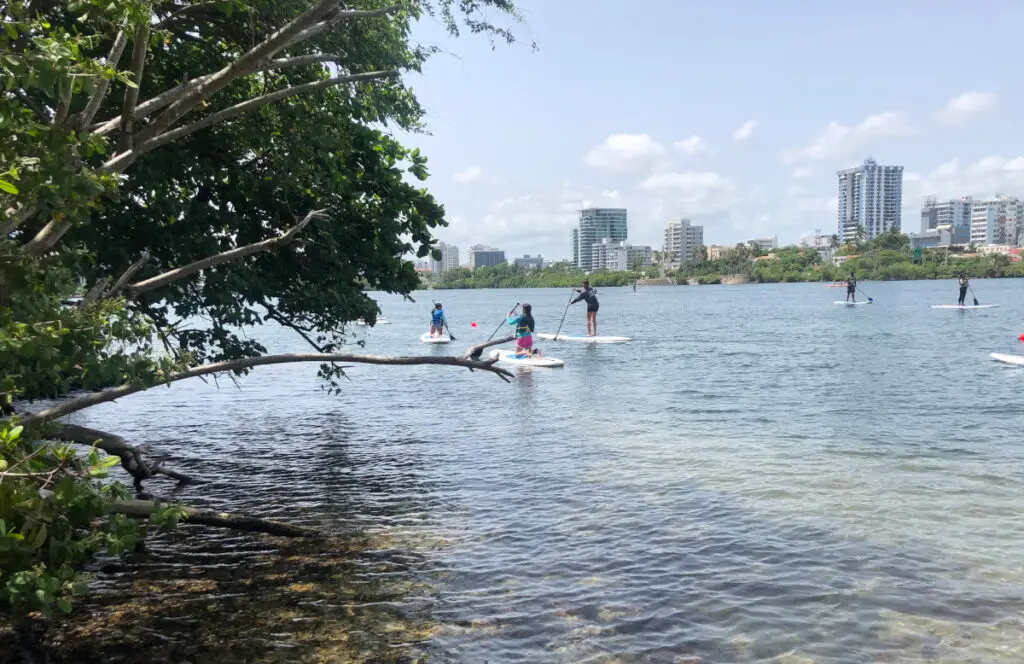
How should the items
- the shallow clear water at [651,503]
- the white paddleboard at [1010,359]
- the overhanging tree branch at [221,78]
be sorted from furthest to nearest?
the white paddleboard at [1010,359] → the shallow clear water at [651,503] → the overhanging tree branch at [221,78]

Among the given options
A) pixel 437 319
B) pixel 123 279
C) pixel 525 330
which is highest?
pixel 123 279

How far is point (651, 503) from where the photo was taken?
12109mm

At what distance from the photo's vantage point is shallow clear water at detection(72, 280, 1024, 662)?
7762mm

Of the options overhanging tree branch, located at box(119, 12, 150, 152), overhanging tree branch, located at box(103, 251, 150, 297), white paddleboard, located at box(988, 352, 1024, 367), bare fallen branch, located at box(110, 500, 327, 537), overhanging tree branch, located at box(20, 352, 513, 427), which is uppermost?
overhanging tree branch, located at box(119, 12, 150, 152)

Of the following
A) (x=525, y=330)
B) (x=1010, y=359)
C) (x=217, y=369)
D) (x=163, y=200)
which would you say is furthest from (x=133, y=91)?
(x=1010, y=359)

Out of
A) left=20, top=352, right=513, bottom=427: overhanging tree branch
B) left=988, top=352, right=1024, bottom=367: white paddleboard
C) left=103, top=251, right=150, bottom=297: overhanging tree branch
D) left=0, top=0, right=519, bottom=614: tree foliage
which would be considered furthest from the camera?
left=988, top=352, right=1024, bottom=367: white paddleboard

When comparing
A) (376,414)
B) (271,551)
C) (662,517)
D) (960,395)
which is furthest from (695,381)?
(271,551)

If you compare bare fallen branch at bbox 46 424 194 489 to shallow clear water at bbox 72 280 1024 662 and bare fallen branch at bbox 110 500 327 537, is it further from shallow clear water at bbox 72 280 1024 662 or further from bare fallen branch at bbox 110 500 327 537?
bare fallen branch at bbox 110 500 327 537

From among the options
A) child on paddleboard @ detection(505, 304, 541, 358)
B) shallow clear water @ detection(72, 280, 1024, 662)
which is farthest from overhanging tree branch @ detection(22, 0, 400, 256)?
child on paddleboard @ detection(505, 304, 541, 358)

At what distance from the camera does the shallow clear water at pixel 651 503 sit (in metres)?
7.76

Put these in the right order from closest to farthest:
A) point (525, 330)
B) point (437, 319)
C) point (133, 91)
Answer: point (133, 91) < point (525, 330) < point (437, 319)

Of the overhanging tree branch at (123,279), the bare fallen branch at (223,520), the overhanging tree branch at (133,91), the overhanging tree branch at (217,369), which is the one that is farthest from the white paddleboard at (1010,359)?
the overhanging tree branch at (133,91)

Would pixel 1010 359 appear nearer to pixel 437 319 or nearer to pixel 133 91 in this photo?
pixel 437 319

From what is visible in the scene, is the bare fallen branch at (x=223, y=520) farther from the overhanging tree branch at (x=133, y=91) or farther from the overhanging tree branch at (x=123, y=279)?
the overhanging tree branch at (x=133, y=91)
